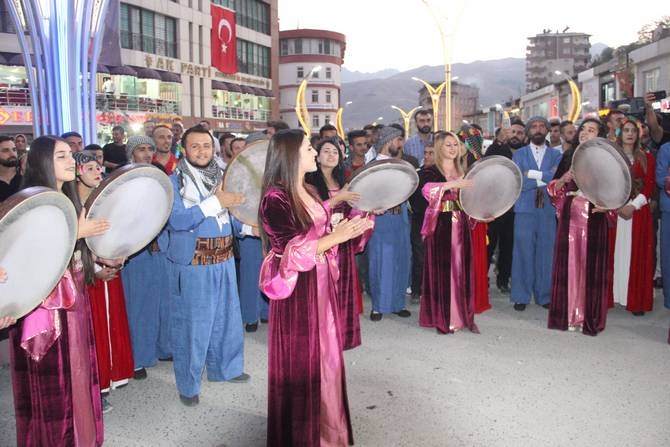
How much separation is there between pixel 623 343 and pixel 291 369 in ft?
10.3

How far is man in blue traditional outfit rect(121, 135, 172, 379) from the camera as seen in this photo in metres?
4.26

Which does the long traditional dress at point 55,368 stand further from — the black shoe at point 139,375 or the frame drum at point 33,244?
the black shoe at point 139,375

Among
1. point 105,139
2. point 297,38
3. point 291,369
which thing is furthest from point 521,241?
point 297,38

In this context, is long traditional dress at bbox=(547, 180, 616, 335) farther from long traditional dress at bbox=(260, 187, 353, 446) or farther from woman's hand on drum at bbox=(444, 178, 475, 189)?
long traditional dress at bbox=(260, 187, 353, 446)

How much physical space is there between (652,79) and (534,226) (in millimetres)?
25954

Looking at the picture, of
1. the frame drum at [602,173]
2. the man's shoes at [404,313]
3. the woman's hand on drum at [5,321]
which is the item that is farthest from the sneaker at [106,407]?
the frame drum at [602,173]

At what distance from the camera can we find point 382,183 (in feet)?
14.9

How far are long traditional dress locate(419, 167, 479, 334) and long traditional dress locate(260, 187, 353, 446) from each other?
229cm

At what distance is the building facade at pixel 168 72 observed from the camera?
22.5m

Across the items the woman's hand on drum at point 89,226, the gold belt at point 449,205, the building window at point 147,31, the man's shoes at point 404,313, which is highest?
the building window at point 147,31

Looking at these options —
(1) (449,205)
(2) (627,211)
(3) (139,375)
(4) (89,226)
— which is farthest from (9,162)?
(2) (627,211)

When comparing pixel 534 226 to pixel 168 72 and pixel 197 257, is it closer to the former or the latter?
pixel 197 257

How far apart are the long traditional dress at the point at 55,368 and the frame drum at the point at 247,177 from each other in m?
1.05

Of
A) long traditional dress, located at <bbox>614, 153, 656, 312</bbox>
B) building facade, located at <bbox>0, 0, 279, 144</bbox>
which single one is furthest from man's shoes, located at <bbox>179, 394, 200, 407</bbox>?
building facade, located at <bbox>0, 0, 279, 144</bbox>
